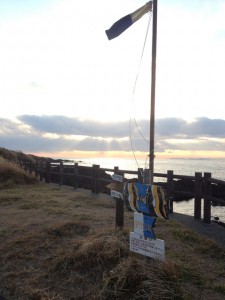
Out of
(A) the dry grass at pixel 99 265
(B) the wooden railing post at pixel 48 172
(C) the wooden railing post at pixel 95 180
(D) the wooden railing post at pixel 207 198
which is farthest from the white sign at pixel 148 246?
(B) the wooden railing post at pixel 48 172

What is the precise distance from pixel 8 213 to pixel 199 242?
5.39 m

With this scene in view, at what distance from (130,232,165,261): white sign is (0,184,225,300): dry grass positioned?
118 millimetres

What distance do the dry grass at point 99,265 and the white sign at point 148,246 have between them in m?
0.12

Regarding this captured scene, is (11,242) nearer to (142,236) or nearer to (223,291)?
(142,236)

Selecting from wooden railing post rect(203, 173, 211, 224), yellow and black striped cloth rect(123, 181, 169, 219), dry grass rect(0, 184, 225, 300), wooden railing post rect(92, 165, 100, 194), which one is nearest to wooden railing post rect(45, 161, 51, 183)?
wooden railing post rect(92, 165, 100, 194)

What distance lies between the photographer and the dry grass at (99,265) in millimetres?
4324

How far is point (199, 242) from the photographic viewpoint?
6715mm

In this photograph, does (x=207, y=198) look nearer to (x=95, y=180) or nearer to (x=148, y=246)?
(x=148, y=246)

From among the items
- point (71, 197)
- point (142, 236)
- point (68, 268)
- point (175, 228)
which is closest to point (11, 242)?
point (68, 268)

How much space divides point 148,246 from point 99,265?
798mm

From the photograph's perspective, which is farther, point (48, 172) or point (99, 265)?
point (48, 172)

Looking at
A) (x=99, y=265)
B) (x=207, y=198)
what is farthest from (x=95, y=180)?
(x=99, y=265)

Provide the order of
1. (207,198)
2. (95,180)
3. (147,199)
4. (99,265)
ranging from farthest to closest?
(95,180) → (207,198) → (99,265) → (147,199)

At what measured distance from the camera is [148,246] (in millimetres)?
4836
